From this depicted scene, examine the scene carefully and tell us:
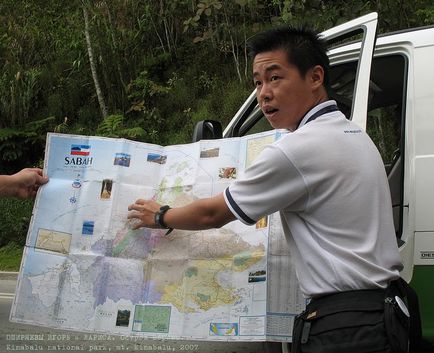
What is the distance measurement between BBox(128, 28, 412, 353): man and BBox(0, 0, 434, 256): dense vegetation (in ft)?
30.5

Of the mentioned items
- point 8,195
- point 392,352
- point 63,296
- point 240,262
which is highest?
point 8,195

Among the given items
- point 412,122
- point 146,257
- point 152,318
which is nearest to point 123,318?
point 152,318

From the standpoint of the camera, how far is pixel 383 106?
4250mm

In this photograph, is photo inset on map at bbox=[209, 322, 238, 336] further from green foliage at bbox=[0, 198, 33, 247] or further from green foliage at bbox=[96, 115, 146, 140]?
green foliage at bbox=[96, 115, 146, 140]

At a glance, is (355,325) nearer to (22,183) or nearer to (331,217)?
(331,217)

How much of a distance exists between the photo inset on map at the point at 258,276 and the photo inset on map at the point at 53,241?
84 centimetres

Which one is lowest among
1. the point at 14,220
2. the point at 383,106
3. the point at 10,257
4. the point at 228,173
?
the point at 228,173

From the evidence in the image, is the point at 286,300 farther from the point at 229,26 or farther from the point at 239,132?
the point at 229,26

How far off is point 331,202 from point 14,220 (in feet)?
30.6

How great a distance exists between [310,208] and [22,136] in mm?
11565

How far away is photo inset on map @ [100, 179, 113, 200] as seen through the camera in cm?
250

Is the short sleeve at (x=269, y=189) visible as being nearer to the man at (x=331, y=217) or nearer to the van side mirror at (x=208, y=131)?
the man at (x=331, y=217)

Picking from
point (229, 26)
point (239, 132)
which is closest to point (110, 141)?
point (239, 132)

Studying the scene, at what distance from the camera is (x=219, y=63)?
42.5 ft
